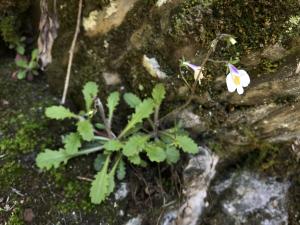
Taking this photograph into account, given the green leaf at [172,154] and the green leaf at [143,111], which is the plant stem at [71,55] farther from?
the green leaf at [172,154]

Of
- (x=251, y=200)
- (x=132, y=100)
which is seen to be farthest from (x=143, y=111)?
(x=251, y=200)

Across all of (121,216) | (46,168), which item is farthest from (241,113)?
(46,168)

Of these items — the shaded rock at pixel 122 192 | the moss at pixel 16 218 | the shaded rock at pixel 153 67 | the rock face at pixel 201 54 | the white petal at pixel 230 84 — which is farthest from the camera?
the shaded rock at pixel 122 192

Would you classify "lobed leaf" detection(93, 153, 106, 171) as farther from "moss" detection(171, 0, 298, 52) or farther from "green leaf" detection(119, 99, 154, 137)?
"moss" detection(171, 0, 298, 52)

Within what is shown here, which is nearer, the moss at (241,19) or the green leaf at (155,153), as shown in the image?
the moss at (241,19)

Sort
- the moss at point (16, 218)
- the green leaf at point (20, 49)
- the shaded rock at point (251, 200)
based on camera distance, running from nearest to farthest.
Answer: the moss at point (16, 218) < the shaded rock at point (251, 200) < the green leaf at point (20, 49)

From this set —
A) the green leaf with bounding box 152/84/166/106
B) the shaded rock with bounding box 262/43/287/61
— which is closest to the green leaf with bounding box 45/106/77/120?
the green leaf with bounding box 152/84/166/106

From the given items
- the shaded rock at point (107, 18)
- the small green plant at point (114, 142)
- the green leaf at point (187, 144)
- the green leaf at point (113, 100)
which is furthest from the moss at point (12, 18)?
the green leaf at point (187, 144)

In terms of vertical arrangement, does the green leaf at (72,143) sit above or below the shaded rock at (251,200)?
above
